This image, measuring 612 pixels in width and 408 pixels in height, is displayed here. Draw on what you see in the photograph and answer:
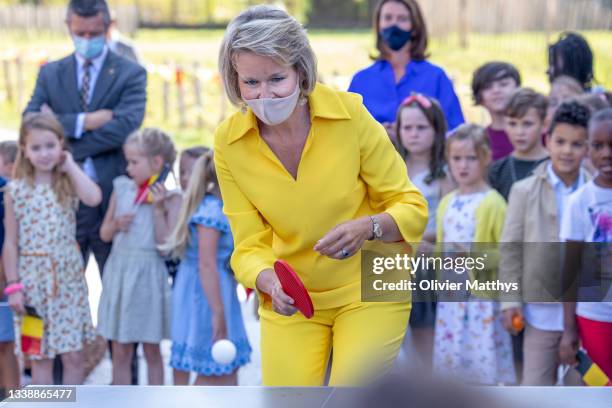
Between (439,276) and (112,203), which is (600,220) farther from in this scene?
(112,203)

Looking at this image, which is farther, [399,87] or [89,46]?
[89,46]

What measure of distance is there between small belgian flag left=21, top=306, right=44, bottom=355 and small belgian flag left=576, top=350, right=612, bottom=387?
2.85 metres

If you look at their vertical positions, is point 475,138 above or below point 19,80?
above

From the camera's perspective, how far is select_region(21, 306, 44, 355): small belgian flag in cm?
565

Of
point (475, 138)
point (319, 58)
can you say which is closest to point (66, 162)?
point (475, 138)

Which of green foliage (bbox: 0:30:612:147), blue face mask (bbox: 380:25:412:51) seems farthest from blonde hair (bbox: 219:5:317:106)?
green foliage (bbox: 0:30:612:147)

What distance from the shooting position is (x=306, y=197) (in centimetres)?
372

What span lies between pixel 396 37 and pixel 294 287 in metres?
3.10

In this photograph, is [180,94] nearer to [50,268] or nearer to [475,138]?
[50,268]

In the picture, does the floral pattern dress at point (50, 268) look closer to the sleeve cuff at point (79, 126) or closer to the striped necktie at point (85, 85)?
the sleeve cuff at point (79, 126)

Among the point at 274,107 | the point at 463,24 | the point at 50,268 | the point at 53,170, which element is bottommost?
the point at 50,268

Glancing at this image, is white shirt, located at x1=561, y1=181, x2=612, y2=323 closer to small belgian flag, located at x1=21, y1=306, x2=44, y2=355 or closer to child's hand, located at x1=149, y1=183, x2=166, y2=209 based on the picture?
Result: child's hand, located at x1=149, y1=183, x2=166, y2=209

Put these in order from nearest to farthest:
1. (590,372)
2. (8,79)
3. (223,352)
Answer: (590,372) → (223,352) → (8,79)

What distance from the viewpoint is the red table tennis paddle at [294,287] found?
3.48m
